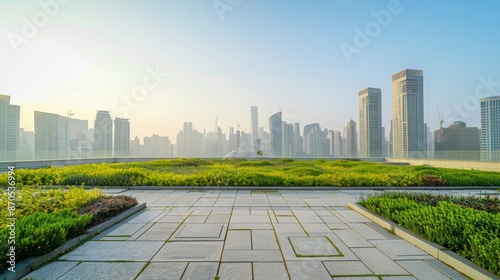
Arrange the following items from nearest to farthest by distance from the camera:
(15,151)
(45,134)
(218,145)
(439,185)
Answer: (439,185), (15,151), (45,134), (218,145)

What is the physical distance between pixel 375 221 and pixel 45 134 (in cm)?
1828

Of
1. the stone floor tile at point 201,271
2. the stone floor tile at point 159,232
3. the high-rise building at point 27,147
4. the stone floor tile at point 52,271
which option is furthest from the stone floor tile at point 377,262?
the high-rise building at point 27,147

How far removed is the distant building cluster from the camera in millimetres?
15742

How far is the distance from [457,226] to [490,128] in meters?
20.4

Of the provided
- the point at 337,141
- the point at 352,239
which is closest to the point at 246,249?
the point at 352,239

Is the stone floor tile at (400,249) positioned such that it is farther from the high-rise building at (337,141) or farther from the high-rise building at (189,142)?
the high-rise building at (189,142)

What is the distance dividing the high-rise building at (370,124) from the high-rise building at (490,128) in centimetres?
777

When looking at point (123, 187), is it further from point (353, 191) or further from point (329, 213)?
point (353, 191)

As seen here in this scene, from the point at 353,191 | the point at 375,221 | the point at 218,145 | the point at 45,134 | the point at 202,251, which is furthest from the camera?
the point at 218,145

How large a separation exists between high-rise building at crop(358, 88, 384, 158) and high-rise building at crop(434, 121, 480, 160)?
4.67 meters

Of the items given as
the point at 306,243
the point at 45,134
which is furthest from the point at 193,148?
the point at 306,243

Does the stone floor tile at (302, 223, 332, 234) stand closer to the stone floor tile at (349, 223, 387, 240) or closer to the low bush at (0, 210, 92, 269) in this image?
the stone floor tile at (349, 223, 387, 240)

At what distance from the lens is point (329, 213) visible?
6.04 m

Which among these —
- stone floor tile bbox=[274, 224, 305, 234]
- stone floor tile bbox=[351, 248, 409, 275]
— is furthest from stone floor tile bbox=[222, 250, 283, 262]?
stone floor tile bbox=[351, 248, 409, 275]
